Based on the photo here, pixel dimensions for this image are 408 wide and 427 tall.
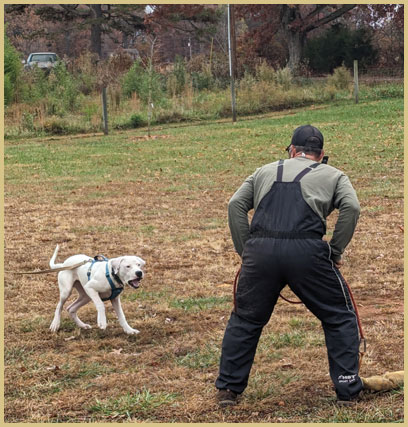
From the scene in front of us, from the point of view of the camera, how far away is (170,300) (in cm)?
772

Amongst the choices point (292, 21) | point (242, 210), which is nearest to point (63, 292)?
point (242, 210)

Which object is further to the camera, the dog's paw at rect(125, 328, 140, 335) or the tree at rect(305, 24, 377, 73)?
the tree at rect(305, 24, 377, 73)

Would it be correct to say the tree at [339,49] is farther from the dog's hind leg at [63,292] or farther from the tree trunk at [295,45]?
the dog's hind leg at [63,292]

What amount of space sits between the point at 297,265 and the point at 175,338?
1.98m

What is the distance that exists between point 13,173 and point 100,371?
1242 centimetres

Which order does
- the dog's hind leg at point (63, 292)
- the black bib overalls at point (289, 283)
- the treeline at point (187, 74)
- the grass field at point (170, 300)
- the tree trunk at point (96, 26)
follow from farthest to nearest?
the tree trunk at point (96, 26)
the treeline at point (187, 74)
the dog's hind leg at point (63, 292)
the grass field at point (170, 300)
the black bib overalls at point (289, 283)

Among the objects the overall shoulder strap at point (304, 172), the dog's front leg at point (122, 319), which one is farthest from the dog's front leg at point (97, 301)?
the overall shoulder strap at point (304, 172)

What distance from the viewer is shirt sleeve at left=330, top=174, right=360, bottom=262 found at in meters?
4.95

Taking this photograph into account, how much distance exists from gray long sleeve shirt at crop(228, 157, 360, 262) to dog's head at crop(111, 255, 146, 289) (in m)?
1.44

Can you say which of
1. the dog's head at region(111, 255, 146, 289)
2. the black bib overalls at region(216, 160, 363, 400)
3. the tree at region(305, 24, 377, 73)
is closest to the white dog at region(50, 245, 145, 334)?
the dog's head at region(111, 255, 146, 289)

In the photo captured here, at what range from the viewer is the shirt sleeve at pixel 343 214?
16.2ft

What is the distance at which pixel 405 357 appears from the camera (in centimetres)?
565

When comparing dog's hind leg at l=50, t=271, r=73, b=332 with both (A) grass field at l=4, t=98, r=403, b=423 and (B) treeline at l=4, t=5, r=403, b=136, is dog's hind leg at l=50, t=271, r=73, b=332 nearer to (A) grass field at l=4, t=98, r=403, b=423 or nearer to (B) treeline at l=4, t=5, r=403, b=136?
(A) grass field at l=4, t=98, r=403, b=423

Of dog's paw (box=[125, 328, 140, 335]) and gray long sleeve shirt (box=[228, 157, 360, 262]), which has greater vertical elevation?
gray long sleeve shirt (box=[228, 157, 360, 262])
